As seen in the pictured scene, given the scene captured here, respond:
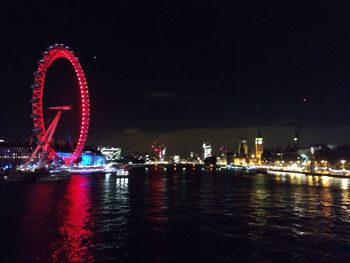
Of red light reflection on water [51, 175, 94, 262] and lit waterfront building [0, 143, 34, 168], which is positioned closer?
red light reflection on water [51, 175, 94, 262]

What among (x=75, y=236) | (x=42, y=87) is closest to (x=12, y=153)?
(x=42, y=87)

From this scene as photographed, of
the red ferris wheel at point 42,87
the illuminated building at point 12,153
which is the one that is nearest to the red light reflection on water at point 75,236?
the red ferris wheel at point 42,87

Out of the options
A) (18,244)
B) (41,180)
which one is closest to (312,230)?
(18,244)

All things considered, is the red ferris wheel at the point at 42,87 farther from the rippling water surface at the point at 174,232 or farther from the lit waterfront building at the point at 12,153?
the lit waterfront building at the point at 12,153

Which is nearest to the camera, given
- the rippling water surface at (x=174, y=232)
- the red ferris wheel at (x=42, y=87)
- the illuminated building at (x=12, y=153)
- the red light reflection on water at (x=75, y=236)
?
the red light reflection on water at (x=75, y=236)

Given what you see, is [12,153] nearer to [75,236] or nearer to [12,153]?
[12,153]

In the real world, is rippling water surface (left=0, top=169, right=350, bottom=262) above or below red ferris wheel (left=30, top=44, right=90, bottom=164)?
below

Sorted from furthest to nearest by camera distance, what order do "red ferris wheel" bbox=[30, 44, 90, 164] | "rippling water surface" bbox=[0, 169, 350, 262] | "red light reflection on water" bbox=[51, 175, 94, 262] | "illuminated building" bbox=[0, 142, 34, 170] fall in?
"illuminated building" bbox=[0, 142, 34, 170]
"red ferris wheel" bbox=[30, 44, 90, 164]
"rippling water surface" bbox=[0, 169, 350, 262]
"red light reflection on water" bbox=[51, 175, 94, 262]

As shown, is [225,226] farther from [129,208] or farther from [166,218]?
[129,208]

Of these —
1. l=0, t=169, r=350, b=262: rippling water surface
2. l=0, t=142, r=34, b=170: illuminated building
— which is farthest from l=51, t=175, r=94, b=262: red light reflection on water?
l=0, t=142, r=34, b=170: illuminated building

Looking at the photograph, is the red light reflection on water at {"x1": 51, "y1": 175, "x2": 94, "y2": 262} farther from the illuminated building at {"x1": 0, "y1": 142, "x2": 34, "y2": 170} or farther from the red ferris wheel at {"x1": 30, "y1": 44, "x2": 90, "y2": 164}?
the illuminated building at {"x1": 0, "y1": 142, "x2": 34, "y2": 170}

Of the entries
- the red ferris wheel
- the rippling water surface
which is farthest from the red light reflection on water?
the red ferris wheel

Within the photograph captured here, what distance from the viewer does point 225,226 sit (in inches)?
1345

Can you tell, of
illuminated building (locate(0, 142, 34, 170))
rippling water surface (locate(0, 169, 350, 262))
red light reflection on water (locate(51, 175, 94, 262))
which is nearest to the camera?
red light reflection on water (locate(51, 175, 94, 262))
